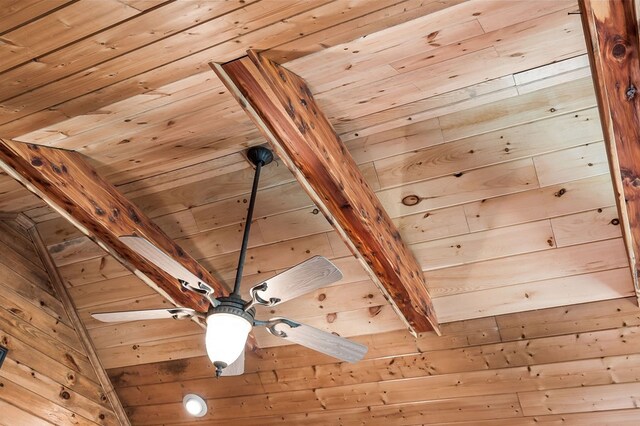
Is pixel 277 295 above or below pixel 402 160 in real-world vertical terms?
below

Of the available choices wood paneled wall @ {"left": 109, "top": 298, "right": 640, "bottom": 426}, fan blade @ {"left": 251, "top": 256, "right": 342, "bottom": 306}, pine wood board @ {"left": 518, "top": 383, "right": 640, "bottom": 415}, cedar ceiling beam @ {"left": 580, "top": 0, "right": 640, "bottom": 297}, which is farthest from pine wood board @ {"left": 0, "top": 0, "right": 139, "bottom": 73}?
pine wood board @ {"left": 518, "top": 383, "right": 640, "bottom": 415}

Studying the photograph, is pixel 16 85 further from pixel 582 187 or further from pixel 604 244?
pixel 604 244

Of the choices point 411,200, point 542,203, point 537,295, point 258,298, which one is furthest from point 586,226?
point 258,298

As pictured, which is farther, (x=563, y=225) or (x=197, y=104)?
(x=563, y=225)

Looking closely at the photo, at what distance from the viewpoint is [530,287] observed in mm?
2809

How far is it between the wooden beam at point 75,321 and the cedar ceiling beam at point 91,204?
A: 90 centimetres

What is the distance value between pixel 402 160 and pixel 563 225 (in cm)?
75

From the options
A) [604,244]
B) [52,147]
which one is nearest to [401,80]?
[604,244]

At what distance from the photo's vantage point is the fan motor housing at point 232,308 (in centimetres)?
220

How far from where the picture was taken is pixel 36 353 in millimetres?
3352

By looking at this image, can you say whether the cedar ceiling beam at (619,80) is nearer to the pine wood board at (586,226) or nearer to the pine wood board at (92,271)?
the pine wood board at (586,226)

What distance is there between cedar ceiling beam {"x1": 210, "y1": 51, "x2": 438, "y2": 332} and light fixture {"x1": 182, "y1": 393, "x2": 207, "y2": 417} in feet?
5.00

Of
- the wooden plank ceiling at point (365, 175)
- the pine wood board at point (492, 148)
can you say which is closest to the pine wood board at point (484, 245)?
the wooden plank ceiling at point (365, 175)

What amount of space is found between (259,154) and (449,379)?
5.10ft
